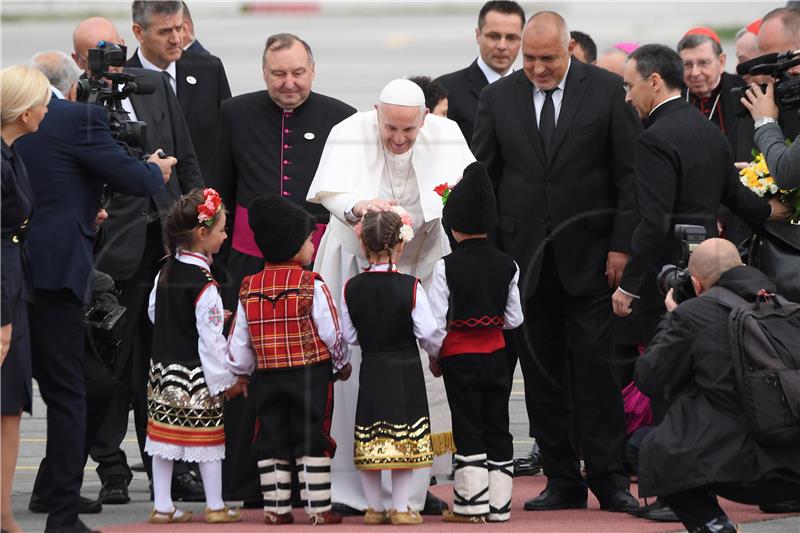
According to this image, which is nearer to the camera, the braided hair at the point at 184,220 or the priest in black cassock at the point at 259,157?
the braided hair at the point at 184,220

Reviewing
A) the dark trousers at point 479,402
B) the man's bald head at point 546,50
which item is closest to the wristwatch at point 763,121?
the man's bald head at point 546,50

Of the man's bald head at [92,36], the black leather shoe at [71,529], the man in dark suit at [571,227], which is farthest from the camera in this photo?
the man's bald head at [92,36]

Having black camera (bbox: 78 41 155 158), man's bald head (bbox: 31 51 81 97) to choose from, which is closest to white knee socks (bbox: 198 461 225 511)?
black camera (bbox: 78 41 155 158)

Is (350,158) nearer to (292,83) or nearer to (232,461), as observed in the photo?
(292,83)

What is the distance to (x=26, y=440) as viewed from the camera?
352 inches

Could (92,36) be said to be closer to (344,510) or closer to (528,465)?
(344,510)

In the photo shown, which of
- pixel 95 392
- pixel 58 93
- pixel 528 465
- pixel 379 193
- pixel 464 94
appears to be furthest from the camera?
pixel 464 94

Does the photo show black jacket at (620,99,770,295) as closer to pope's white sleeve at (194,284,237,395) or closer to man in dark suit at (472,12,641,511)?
man in dark suit at (472,12,641,511)

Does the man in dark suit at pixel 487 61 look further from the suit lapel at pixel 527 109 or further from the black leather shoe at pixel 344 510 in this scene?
the black leather shoe at pixel 344 510

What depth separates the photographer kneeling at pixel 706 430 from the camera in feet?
16.9

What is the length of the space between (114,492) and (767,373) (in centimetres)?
326

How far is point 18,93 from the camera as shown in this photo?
498 cm

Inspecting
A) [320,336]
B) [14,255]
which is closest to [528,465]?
[320,336]

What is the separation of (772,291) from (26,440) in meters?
5.40
